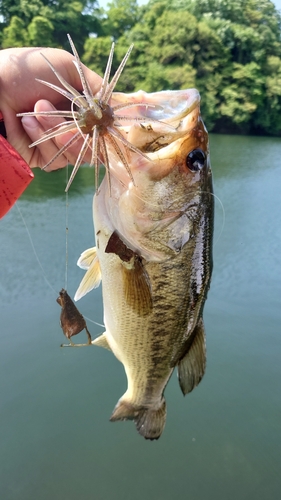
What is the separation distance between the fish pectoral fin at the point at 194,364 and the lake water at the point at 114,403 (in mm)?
1676

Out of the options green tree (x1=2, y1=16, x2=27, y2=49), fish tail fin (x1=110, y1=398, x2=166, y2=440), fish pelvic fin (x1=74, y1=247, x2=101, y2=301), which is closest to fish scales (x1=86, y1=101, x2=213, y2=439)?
fish pelvic fin (x1=74, y1=247, x2=101, y2=301)

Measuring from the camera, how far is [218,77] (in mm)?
36344

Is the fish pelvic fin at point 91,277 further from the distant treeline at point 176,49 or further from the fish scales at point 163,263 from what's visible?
the distant treeline at point 176,49

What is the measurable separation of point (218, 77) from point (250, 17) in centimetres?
1445

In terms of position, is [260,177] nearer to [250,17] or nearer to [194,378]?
[194,378]

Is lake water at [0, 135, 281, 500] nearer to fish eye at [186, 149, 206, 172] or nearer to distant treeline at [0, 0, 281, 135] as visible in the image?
fish eye at [186, 149, 206, 172]

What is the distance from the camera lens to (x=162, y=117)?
1.52 m

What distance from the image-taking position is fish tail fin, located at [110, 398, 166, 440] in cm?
212

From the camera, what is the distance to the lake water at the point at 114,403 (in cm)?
468

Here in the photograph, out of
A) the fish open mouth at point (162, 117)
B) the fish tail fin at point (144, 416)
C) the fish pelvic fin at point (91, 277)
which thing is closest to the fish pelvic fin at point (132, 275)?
the fish pelvic fin at point (91, 277)

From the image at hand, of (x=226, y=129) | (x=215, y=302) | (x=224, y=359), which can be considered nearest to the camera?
(x=224, y=359)

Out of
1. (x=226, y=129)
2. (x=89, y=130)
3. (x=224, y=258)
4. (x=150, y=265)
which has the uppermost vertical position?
(x=89, y=130)

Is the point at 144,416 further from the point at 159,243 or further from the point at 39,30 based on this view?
the point at 39,30

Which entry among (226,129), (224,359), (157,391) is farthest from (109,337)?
(226,129)
